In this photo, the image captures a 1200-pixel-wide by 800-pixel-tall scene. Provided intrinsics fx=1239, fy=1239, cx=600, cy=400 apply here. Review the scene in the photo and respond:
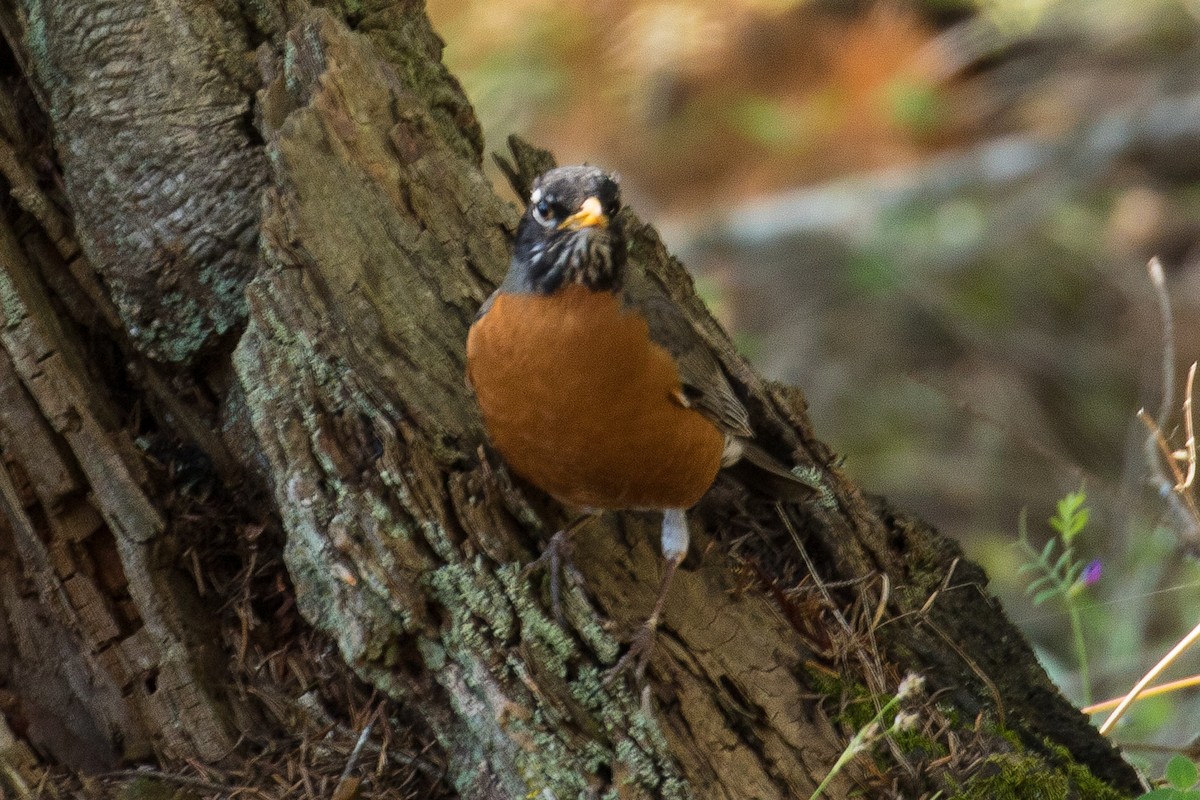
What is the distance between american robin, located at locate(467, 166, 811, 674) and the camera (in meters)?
3.14

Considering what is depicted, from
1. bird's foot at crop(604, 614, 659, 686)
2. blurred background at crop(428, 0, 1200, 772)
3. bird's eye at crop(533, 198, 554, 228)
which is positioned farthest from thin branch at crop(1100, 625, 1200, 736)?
blurred background at crop(428, 0, 1200, 772)

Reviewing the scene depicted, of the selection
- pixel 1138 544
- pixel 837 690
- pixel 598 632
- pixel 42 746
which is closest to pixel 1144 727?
pixel 1138 544

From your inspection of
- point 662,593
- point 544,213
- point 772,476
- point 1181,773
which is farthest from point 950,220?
point 1181,773

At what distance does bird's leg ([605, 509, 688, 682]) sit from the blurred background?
3.36 m

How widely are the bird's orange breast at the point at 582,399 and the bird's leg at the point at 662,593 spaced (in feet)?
0.37

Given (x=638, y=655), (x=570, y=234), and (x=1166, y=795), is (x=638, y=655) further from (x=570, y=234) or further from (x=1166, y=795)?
(x=1166, y=795)

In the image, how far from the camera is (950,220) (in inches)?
299

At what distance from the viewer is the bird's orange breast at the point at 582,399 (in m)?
3.13

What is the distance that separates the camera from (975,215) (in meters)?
7.61

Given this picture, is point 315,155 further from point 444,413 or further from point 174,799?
point 174,799

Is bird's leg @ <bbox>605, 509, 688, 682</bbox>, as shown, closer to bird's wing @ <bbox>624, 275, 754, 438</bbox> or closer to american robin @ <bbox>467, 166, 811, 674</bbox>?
american robin @ <bbox>467, 166, 811, 674</bbox>

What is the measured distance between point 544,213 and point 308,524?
100cm

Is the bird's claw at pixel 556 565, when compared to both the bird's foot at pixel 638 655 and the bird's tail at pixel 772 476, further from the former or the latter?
the bird's tail at pixel 772 476

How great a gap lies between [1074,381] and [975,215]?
1.38 meters
